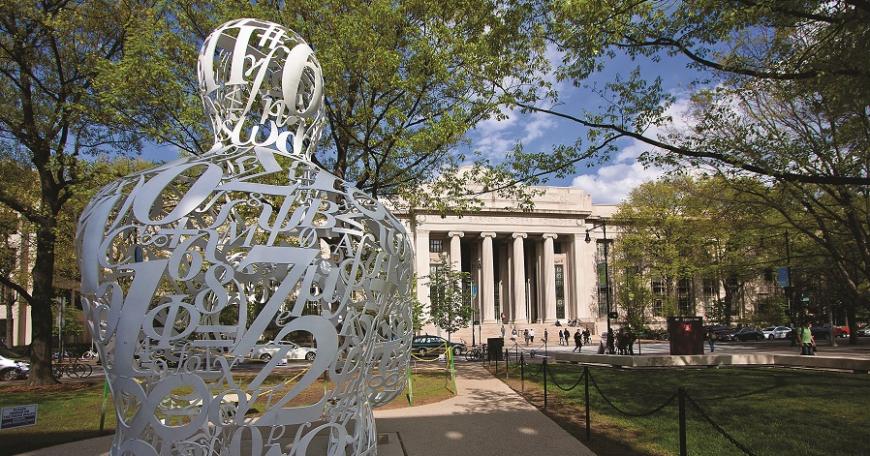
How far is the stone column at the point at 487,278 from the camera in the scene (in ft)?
182

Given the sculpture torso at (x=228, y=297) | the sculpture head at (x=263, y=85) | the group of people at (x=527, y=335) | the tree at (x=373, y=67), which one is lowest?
the group of people at (x=527, y=335)

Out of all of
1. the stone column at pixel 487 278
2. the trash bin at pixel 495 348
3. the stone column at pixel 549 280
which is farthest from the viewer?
the stone column at pixel 549 280

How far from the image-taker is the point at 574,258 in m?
59.4

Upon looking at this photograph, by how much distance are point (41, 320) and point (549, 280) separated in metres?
48.2

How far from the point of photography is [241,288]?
15.4 ft

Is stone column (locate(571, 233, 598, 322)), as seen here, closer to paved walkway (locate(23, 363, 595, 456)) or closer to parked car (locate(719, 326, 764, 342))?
parked car (locate(719, 326, 764, 342))

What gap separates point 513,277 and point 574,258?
7.05m

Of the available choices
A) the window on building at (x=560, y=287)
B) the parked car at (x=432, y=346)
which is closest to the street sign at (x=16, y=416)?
the parked car at (x=432, y=346)

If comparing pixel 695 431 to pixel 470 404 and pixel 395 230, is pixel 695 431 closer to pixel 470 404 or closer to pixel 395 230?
pixel 470 404

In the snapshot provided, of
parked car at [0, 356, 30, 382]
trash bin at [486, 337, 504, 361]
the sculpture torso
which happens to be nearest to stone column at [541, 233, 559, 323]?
trash bin at [486, 337, 504, 361]

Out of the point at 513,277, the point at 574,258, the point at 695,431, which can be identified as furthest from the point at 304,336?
the point at 695,431

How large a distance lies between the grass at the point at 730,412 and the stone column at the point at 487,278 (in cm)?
3779

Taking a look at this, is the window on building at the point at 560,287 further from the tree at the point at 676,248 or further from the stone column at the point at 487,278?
the stone column at the point at 487,278

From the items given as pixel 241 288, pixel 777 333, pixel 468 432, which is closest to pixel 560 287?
pixel 777 333
